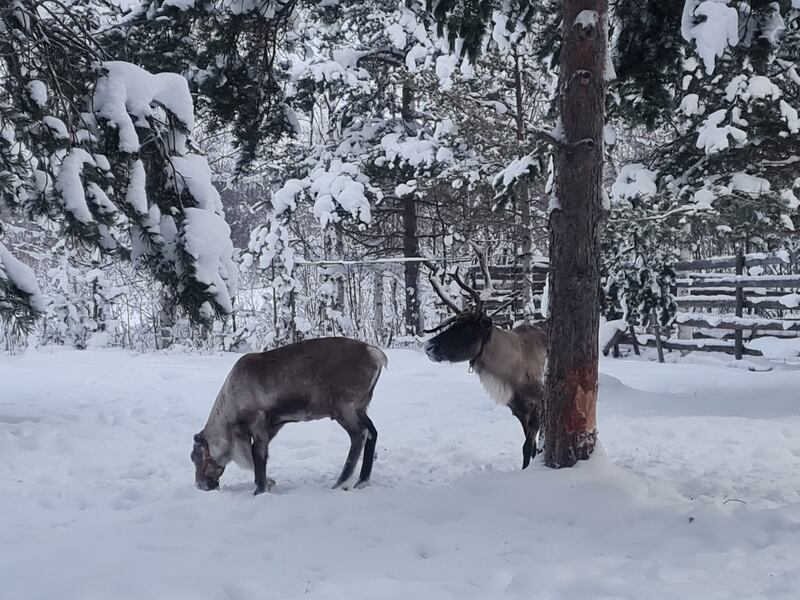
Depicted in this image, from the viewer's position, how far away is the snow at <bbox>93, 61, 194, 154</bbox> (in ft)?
14.4

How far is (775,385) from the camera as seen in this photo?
926 cm

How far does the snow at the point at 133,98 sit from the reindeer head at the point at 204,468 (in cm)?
252

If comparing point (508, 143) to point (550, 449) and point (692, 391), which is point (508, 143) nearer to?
point (692, 391)

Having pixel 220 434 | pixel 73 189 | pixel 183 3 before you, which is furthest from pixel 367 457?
pixel 183 3

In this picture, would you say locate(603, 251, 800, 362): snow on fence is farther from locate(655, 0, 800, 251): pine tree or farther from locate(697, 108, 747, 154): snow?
locate(697, 108, 747, 154): snow

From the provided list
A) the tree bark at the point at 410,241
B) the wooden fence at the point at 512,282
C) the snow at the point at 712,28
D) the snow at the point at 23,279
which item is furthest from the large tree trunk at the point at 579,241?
→ the wooden fence at the point at 512,282

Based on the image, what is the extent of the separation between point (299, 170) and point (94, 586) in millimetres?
13309

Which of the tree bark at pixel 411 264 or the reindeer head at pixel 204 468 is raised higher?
the tree bark at pixel 411 264

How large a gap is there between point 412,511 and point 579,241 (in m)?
2.11

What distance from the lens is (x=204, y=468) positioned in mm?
5609

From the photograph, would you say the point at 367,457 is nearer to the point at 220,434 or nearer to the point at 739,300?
the point at 220,434

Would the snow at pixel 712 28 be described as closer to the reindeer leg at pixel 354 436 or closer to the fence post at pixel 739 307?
the reindeer leg at pixel 354 436

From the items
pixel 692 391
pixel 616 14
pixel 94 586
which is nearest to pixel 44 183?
pixel 94 586

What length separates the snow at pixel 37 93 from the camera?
452 centimetres
